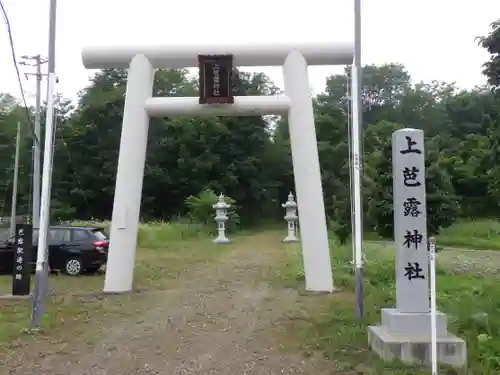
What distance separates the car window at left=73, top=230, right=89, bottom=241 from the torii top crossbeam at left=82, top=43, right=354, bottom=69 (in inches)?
190

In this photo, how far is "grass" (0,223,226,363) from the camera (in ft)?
25.2

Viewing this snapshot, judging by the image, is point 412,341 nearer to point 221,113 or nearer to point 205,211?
point 221,113

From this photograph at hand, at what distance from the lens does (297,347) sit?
680 cm

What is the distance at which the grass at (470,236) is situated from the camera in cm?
2312

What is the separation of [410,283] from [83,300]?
6037 mm

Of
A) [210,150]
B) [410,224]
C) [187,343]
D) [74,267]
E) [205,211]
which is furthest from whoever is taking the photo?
[210,150]

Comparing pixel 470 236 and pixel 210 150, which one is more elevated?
pixel 210 150

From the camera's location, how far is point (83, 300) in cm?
995

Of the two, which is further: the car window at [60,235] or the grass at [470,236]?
the grass at [470,236]

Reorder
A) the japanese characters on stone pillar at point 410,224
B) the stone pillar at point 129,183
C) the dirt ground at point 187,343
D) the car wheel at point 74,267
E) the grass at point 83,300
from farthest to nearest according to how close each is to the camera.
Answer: the car wheel at point 74,267
the stone pillar at point 129,183
the grass at point 83,300
the japanese characters on stone pillar at point 410,224
the dirt ground at point 187,343

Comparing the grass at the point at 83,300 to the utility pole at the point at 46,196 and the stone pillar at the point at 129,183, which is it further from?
the stone pillar at the point at 129,183

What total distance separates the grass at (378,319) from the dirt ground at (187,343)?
0.33 m

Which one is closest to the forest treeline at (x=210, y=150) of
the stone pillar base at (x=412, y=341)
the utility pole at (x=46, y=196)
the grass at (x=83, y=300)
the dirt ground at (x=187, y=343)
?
the grass at (x=83, y=300)

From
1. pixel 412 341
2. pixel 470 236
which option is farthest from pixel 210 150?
pixel 412 341
